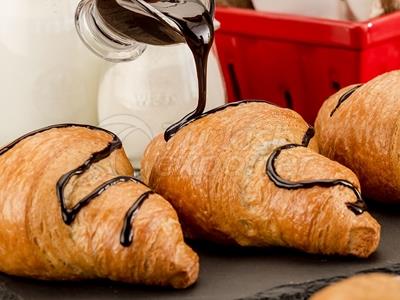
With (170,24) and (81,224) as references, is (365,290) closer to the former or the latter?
(81,224)

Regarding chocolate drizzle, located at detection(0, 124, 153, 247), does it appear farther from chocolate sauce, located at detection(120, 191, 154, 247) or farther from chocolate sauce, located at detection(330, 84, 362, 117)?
chocolate sauce, located at detection(330, 84, 362, 117)

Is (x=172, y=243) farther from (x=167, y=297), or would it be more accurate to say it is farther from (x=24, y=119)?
(x=24, y=119)

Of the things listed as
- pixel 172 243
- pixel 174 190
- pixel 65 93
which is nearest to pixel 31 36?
pixel 65 93

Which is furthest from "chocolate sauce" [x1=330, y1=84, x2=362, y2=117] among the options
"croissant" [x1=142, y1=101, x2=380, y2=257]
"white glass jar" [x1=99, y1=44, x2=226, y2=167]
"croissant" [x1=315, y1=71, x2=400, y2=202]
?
"white glass jar" [x1=99, y1=44, x2=226, y2=167]

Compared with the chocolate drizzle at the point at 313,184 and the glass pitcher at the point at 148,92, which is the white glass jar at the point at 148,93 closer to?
the glass pitcher at the point at 148,92

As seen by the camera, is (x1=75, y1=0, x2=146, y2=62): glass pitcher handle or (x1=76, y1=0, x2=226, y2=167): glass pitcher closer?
(x1=75, y1=0, x2=146, y2=62): glass pitcher handle

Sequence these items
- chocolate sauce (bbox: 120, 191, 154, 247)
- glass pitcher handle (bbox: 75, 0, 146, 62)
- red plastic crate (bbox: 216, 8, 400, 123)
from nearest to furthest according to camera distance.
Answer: chocolate sauce (bbox: 120, 191, 154, 247)
glass pitcher handle (bbox: 75, 0, 146, 62)
red plastic crate (bbox: 216, 8, 400, 123)

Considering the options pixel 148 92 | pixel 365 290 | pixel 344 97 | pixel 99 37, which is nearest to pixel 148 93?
pixel 148 92
